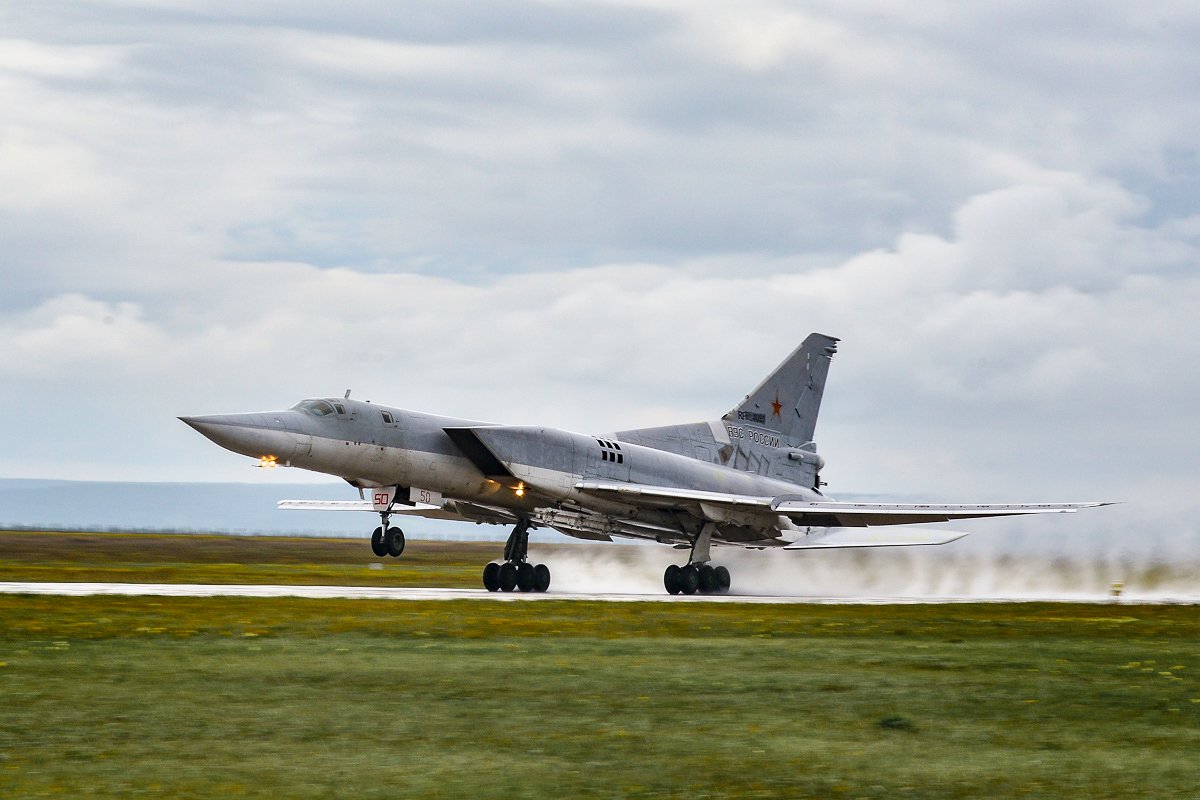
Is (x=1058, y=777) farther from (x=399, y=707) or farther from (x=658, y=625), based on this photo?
(x=658, y=625)

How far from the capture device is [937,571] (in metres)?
34.0

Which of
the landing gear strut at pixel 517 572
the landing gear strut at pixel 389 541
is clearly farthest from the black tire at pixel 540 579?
the landing gear strut at pixel 389 541

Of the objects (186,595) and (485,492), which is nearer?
(186,595)

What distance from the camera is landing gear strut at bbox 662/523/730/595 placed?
98.0ft

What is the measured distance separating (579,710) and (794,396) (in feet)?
84.2

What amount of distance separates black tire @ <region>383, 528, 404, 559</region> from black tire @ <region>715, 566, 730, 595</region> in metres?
8.83

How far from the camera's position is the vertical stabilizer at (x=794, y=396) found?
113 ft

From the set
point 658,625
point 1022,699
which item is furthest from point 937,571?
point 1022,699

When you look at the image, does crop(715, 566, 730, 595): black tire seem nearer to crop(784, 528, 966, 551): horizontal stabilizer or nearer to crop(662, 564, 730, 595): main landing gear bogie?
crop(662, 564, 730, 595): main landing gear bogie

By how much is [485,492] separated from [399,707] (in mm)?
18172

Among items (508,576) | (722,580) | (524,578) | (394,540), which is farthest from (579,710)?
(722,580)

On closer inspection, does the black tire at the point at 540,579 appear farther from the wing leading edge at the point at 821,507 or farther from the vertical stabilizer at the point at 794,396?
the vertical stabilizer at the point at 794,396

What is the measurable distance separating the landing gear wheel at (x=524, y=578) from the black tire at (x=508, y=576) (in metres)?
0.08

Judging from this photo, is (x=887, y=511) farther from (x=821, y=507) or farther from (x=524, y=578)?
(x=524, y=578)
